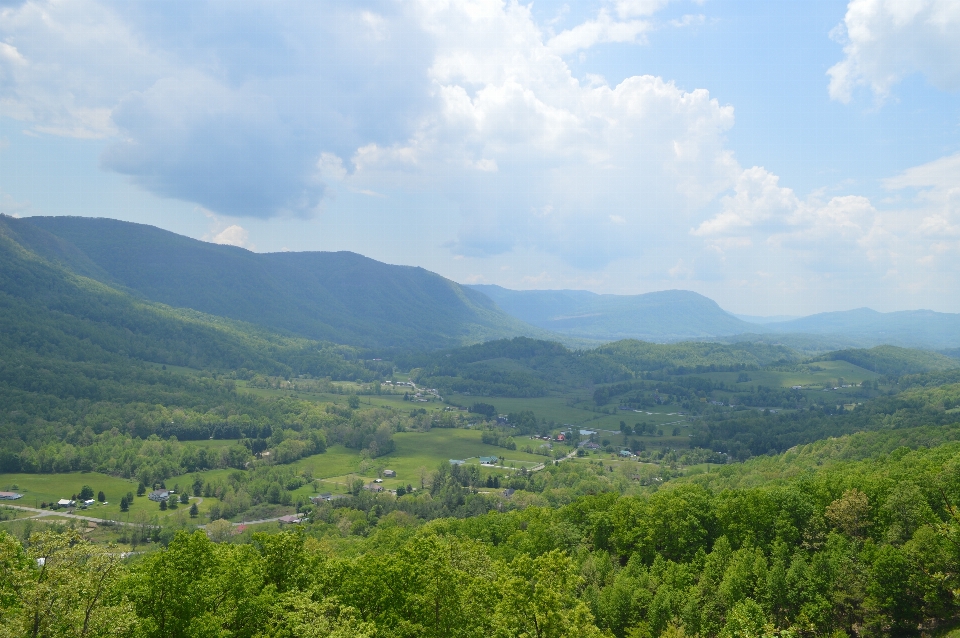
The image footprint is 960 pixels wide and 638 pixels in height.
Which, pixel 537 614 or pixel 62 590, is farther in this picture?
pixel 537 614

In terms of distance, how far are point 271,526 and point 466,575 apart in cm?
8712

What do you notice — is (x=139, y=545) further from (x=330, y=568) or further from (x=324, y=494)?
(x=330, y=568)

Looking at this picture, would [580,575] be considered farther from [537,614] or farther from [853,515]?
[537,614]

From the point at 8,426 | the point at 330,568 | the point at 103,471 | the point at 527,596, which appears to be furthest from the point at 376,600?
the point at 8,426

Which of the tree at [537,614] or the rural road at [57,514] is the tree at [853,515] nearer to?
the tree at [537,614]

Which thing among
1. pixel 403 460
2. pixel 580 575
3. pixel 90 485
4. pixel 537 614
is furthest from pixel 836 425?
pixel 90 485

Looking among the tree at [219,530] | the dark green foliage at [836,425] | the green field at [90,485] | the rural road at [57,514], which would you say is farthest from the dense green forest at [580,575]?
the dark green foliage at [836,425]

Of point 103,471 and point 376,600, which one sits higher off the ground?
point 376,600

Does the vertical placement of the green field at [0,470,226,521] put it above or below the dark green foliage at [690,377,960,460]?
below

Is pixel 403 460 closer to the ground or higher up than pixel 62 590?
closer to the ground

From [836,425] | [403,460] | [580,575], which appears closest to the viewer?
[580,575]

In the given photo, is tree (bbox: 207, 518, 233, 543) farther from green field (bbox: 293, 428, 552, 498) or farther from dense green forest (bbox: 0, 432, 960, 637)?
dense green forest (bbox: 0, 432, 960, 637)

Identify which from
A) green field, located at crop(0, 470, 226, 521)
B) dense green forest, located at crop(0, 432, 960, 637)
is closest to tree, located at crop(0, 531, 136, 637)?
dense green forest, located at crop(0, 432, 960, 637)

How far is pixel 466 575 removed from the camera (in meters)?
36.0
